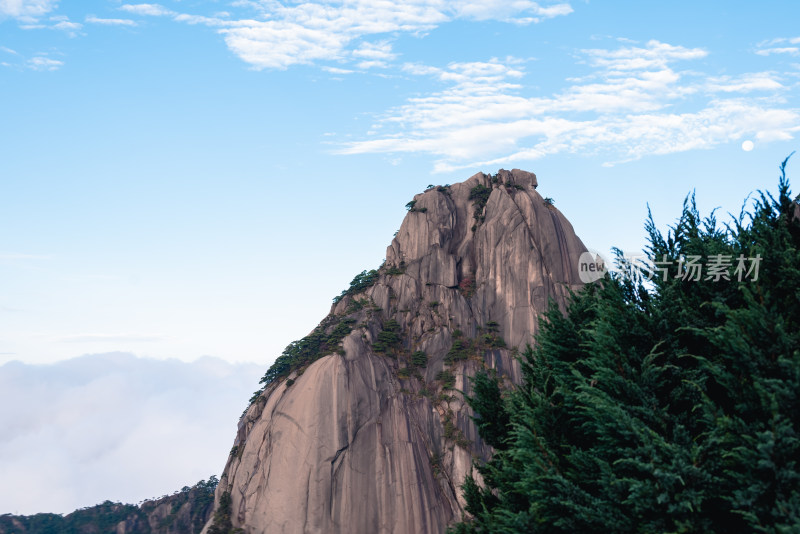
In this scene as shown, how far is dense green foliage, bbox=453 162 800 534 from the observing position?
1166 cm

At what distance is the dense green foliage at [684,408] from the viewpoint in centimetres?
1166

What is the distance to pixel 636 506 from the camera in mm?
12430

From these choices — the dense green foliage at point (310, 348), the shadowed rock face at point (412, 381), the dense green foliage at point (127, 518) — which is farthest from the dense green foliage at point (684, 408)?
the dense green foliage at point (127, 518)

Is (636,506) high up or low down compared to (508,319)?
down

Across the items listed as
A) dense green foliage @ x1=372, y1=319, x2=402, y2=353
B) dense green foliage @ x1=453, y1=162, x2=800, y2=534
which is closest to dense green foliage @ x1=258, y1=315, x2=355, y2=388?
dense green foliage @ x1=372, y1=319, x2=402, y2=353

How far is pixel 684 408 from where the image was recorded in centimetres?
1418

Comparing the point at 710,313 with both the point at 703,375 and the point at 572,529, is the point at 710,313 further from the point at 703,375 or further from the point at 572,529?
the point at 572,529

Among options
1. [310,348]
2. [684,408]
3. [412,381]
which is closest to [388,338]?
[412,381]

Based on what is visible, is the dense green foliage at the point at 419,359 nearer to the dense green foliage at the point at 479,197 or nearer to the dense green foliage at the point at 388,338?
the dense green foliage at the point at 388,338

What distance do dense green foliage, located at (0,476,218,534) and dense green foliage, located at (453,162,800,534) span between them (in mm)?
72620

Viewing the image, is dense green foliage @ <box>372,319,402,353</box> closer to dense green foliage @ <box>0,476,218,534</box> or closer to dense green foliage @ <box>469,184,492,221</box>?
dense green foliage @ <box>469,184,492,221</box>

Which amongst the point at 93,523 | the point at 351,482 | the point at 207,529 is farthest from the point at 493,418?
the point at 93,523

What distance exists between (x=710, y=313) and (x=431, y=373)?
193 ft

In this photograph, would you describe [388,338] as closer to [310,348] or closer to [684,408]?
[310,348]
